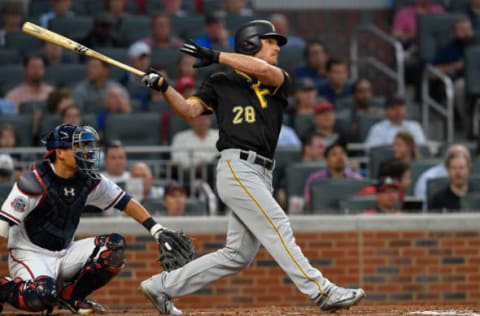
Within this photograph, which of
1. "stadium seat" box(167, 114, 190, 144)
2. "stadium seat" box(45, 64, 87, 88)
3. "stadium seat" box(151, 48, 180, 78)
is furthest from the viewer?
"stadium seat" box(151, 48, 180, 78)

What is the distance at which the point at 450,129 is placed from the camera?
12656 millimetres

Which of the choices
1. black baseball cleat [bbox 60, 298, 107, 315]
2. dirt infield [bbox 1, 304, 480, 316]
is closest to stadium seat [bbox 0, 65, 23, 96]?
dirt infield [bbox 1, 304, 480, 316]

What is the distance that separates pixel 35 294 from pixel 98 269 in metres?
0.47

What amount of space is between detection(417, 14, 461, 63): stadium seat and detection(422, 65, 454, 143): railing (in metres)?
0.22

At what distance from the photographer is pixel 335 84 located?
12688mm

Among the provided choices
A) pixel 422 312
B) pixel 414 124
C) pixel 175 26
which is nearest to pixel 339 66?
pixel 414 124

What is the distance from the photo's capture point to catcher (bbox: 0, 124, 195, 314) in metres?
7.17

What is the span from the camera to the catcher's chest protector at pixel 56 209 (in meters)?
7.26

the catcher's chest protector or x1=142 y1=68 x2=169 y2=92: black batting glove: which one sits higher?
x1=142 y1=68 x2=169 y2=92: black batting glove

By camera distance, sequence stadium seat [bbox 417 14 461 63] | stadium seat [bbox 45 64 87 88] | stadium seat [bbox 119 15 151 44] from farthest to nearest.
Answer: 1. stadium seat [bbox 119 15 151 44]
2. stadium seat [bbox 417 14 461 63]
3. stadium seat [bbox 45 64 87 88]

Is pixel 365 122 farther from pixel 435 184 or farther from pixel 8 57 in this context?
pixel 8 57

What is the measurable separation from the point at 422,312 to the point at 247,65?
186cm

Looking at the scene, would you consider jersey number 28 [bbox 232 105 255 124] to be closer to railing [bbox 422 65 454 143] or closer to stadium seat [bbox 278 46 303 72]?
railing [bbox 422 65 454 143]

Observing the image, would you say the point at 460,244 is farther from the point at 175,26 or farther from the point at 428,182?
the point at 175,26
